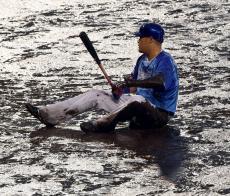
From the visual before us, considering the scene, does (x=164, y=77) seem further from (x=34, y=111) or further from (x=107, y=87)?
(x=107, y=87)

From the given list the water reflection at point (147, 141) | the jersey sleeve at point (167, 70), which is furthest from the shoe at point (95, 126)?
the jersey sleeve at point (167, 70)

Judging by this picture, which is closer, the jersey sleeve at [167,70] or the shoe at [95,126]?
the jersey sleeve at [167,70]

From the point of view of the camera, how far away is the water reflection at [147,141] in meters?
7.18

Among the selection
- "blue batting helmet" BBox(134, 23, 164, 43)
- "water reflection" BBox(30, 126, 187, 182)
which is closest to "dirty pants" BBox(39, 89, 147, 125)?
"water reflection" BBox(30, 126, 187, 182)

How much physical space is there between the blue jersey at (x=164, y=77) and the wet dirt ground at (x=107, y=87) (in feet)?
1.10

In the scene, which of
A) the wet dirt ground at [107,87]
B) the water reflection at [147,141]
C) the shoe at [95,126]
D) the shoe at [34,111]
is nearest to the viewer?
the wet dirt ground at [107,87]

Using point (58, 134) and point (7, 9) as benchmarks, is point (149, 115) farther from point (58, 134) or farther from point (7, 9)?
point (7, 9)

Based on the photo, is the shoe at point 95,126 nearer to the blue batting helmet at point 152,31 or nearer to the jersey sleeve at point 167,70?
the jersey sleeve at point 167,70

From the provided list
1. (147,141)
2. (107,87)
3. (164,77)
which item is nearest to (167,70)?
(164,77)

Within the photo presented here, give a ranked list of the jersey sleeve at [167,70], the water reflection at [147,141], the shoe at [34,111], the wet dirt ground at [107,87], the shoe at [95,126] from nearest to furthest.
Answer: the wet dirt ground at [107,87]
the water reflection at [147,141]
the jersey sleeve at [167,70]
the shoe at [95,126]
the shoe at [34,111]

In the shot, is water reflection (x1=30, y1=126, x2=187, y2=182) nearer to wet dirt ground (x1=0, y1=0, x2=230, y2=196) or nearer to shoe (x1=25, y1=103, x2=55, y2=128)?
wet dirt ground (x1=0, y1=0, x2=230, y2=196)

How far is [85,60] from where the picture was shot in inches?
504

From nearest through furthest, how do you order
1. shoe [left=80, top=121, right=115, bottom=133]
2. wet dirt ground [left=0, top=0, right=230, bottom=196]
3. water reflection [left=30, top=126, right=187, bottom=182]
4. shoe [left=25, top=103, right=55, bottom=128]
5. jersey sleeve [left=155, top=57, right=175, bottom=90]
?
1. wet dirt ground [left=0, top=0, right=230, bottom=196]
2. water reflection [left=30, top=126, right=187, bottom=182]
3. jersey sleeve [left=155, top=57, right=175, bottom=90]
4. shoe [left=80, top=121, right=115, bottom=133]
5. shoe [left=25, top=103, right=55, bottom=128]

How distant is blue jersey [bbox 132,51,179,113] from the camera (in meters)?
7.89
